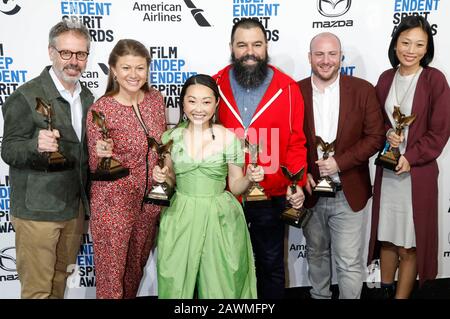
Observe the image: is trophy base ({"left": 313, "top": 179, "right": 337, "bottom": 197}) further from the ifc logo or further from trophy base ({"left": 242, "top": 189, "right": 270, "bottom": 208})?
the ifc logo

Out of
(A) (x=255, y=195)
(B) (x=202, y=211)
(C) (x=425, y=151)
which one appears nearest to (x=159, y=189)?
(B) (x=202, y=211)

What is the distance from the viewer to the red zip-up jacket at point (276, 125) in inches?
114

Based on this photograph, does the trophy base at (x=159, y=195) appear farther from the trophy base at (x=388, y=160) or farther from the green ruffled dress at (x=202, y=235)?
the trophy base at (x=388, y=160)

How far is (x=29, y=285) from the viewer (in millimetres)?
2824

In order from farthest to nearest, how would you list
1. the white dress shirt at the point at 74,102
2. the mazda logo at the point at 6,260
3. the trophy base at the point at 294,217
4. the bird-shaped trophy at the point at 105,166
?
the mazda logo at the point at 6,260
the trophy base at the point at 294,217
the white dress shirt at the point at 74,102
the bird-shaped trophy at the point at 105,166

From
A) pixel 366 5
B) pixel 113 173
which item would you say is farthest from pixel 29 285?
pixel 366 5

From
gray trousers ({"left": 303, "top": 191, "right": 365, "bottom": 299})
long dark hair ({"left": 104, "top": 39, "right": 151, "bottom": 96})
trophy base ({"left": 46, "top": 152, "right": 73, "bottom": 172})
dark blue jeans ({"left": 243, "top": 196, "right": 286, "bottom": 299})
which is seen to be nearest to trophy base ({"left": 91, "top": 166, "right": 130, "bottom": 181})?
trophy base ({"left": 46, "top": 152, "right": 73, "bottom": 172})

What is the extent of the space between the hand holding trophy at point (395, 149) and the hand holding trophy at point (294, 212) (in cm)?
60

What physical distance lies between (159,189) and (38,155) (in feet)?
2.34

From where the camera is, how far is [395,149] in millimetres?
2977

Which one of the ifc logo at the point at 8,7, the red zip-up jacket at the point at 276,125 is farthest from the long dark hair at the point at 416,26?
the ifc logo at the point at 8,7

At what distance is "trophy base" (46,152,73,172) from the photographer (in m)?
2.58

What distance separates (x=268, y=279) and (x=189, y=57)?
68.3 inches
